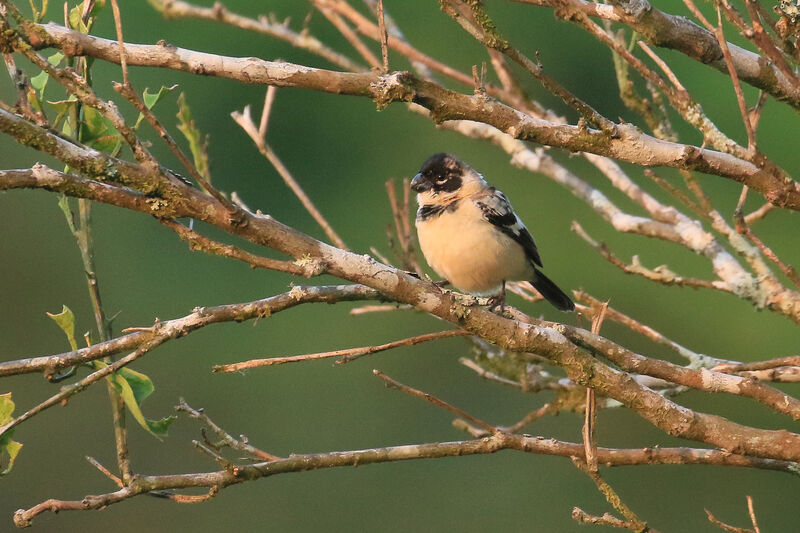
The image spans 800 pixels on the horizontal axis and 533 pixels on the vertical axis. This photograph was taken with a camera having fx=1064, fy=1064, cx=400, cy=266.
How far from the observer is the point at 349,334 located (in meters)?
14.2

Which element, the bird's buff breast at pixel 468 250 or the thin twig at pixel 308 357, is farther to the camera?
the bird's buff breast at pixel 468 250

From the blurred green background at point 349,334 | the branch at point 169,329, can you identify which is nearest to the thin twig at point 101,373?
the branch at point 169,329

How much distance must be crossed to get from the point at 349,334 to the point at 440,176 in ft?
31.3

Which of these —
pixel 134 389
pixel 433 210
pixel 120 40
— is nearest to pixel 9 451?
pixel 134 389

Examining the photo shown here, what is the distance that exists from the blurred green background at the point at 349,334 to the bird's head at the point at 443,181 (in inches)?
279

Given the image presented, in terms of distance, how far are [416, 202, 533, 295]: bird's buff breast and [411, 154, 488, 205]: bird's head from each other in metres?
0.19

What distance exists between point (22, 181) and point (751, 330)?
11.7 metres

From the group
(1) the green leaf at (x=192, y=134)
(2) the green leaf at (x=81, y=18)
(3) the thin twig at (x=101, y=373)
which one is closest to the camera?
(3) the thin twig at (x=101, y=373)

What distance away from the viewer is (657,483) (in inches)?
492

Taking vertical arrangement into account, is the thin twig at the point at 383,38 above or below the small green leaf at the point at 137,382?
above

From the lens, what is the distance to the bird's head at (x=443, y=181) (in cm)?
466

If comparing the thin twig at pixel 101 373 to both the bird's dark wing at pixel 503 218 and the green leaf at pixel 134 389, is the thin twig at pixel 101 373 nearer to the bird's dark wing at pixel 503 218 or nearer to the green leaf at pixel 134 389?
the green leaf at pixel 134 389

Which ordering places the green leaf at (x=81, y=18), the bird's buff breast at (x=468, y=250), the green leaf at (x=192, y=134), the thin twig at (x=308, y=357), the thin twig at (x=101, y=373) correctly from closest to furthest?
the thin twig at (x=101, y=373) < the thin twig at (x=308, y=357) < the green leaf at (x=81, y=18) < the green leaf at (x=192, y=134) < the bird's buff breast at (x=468, y=250)

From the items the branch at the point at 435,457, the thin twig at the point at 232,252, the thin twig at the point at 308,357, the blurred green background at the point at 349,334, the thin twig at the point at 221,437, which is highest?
the thin twig at the point at 232,252
